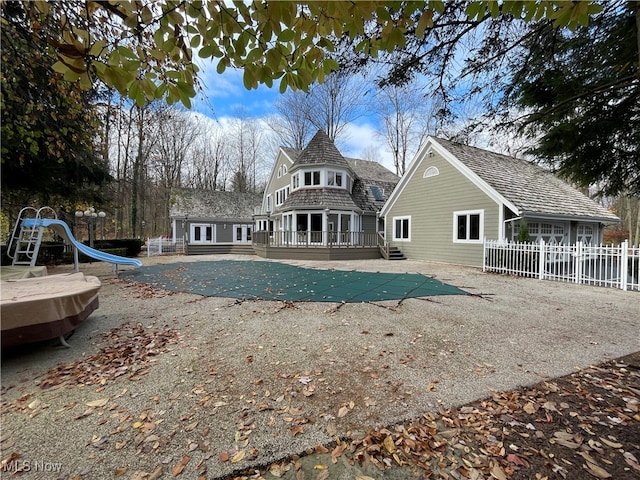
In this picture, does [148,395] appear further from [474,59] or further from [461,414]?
[474,59]

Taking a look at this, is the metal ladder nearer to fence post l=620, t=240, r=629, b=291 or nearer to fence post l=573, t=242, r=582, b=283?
fence post l=573, t=242, r=582, b=283

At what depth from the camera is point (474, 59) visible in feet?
15.1

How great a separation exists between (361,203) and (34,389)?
19.1 metres

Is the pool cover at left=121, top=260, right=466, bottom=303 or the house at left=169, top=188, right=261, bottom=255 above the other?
the house at left=169, top=188, right=261, bottom=255

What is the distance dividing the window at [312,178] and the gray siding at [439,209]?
5561 mm

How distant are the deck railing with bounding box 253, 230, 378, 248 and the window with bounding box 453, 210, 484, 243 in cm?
518

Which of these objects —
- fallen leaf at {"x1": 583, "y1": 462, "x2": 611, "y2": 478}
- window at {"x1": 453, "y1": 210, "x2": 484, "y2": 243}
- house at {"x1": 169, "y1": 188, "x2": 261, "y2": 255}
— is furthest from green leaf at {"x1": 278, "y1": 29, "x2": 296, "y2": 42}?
house at {"x1": 169, "y1": 188, "x2": 261, "y2": 255}

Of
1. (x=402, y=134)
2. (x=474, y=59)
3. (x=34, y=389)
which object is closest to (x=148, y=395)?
(x=34, y=389)

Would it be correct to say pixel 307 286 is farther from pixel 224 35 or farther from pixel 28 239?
pixel 28 239

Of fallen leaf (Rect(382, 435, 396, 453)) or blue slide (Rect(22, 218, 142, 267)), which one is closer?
fallen leaf (Rect(382, 435, 396, 453))

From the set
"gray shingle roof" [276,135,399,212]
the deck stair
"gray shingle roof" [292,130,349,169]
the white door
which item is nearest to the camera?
the deck stair

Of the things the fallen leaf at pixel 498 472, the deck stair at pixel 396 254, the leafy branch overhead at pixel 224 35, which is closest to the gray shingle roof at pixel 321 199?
the deck stair at pixel 396 254

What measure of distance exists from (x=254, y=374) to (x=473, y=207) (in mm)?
12897

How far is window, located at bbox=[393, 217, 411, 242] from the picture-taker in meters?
16.7
